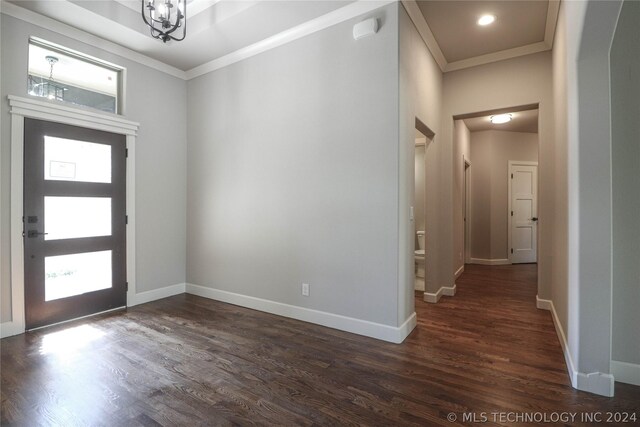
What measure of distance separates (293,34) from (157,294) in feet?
11.9

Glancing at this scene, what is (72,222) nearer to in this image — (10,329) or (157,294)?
(10,329)

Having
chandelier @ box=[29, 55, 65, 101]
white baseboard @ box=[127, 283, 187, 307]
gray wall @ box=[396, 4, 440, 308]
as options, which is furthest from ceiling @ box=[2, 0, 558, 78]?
white baseboard @ box=[127, 283, 187, 307]

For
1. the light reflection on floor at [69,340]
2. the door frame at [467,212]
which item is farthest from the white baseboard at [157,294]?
the door frame at [467,212]

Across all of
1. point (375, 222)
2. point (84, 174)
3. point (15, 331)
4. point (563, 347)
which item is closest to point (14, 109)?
point (84, 174)

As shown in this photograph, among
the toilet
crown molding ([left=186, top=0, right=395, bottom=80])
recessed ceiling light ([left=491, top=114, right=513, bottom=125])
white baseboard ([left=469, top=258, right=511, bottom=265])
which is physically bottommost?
white baseboard ([left=469, top=258, right=511, bottom=265])

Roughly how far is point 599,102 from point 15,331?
16.6 feet

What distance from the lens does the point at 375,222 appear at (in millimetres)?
2848

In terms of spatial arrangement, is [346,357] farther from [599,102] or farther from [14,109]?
[14,109]

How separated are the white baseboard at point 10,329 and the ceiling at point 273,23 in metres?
2.92

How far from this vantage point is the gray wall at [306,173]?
2818 mm

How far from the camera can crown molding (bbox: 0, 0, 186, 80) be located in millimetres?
2920

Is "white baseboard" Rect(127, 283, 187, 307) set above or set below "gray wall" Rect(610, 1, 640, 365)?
below

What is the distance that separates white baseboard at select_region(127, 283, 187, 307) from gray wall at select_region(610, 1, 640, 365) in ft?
15.2

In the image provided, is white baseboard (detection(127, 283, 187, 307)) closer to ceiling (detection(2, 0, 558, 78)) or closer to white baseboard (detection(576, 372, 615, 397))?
ceiling (detection(2, 0, 558, 78))
